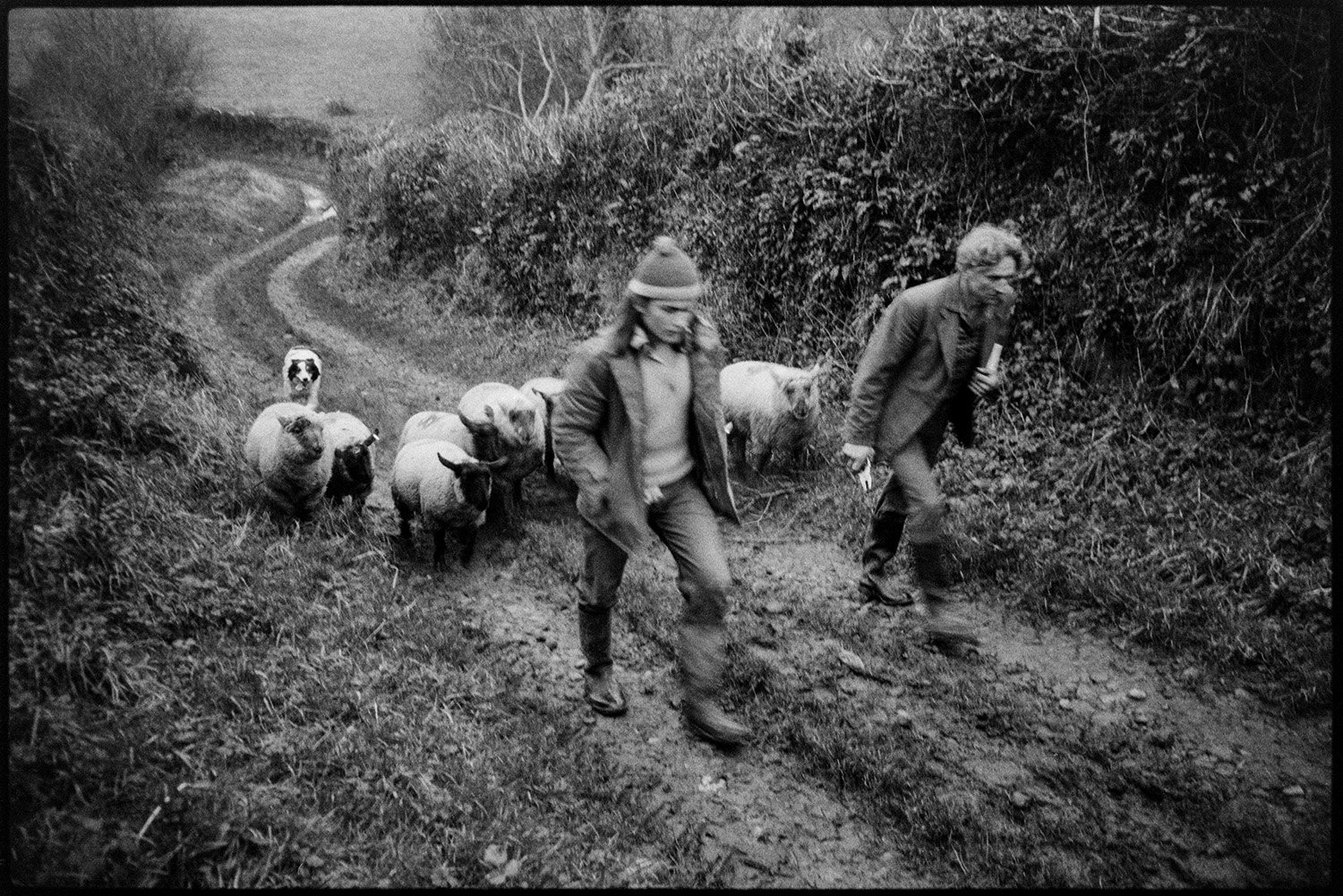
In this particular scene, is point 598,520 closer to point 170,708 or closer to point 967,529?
point 170,708

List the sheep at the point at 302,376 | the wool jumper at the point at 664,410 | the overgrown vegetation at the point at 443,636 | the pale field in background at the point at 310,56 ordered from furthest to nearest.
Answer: the sheep at the point at 302,376
the pale field in background at the point at 310,56
the wool jumper at the point at 664,410
the overgrown vegetation at the point at 443,636

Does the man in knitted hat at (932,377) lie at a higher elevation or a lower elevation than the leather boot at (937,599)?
higher

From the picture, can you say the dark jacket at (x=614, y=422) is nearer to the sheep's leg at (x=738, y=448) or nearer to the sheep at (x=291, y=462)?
the sheep at (x=291, y=462)

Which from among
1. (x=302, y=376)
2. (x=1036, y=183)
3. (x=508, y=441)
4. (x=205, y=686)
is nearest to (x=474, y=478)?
(x=508, y=441)

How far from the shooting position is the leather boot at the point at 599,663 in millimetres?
4844

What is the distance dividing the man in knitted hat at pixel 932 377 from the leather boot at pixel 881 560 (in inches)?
25.4

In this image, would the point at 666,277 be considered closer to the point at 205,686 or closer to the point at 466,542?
the point at 205,686

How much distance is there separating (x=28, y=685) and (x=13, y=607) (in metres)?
0.38

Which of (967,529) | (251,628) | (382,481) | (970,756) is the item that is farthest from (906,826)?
(382,481)

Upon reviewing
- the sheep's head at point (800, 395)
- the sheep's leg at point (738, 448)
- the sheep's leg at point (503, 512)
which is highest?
the sheep's head at point (800, 395)

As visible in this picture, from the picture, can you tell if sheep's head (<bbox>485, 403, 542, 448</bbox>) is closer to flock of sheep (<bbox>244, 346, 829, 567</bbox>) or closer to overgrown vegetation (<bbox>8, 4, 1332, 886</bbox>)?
flock of sheep (<bbox>244, 346, 829, 567</bbox>)

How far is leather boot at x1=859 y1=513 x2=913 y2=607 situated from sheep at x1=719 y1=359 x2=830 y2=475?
2.05m

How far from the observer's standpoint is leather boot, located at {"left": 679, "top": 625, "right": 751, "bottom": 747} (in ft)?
14.7

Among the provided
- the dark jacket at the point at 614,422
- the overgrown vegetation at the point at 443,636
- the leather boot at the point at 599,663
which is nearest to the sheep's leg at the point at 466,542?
the overgrown vegetation at the point at 443,636
